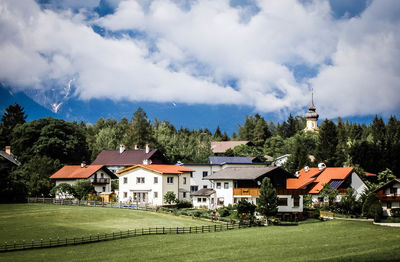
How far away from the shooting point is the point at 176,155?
110 meters

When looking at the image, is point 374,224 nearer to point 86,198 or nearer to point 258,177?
point 258,177

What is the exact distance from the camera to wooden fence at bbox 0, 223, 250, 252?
3507 centimetres

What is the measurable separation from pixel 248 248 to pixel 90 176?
48.0 meters

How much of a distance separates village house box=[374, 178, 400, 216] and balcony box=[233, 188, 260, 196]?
15.7m

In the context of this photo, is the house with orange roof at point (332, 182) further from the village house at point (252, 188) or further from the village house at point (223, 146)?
the village house at point (223, 146)

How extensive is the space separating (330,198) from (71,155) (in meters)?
58.4

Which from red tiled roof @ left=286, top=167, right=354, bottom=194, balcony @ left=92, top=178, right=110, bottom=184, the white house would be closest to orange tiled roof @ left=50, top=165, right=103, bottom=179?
balcony @ left=92, top=178, right=110, bottom=184

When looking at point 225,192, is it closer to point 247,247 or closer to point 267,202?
point 267,202

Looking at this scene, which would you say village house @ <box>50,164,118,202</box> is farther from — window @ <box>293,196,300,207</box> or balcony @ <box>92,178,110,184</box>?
window @ <box>293,196,300,207</box>

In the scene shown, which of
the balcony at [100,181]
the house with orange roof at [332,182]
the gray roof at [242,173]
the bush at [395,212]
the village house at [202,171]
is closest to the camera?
the bush at [395,212]

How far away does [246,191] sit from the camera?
200ft

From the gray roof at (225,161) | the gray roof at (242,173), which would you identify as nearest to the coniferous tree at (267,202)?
the gray roof at (242,173)

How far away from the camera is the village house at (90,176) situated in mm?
76375

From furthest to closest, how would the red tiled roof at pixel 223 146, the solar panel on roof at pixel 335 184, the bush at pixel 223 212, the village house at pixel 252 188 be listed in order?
A: 1. the red tiled roof at pixel 223 146
2. the solar panel on roof at pixel 335 184
3. the village house at pixel 252 188
4. the bush at pixel 223 212
